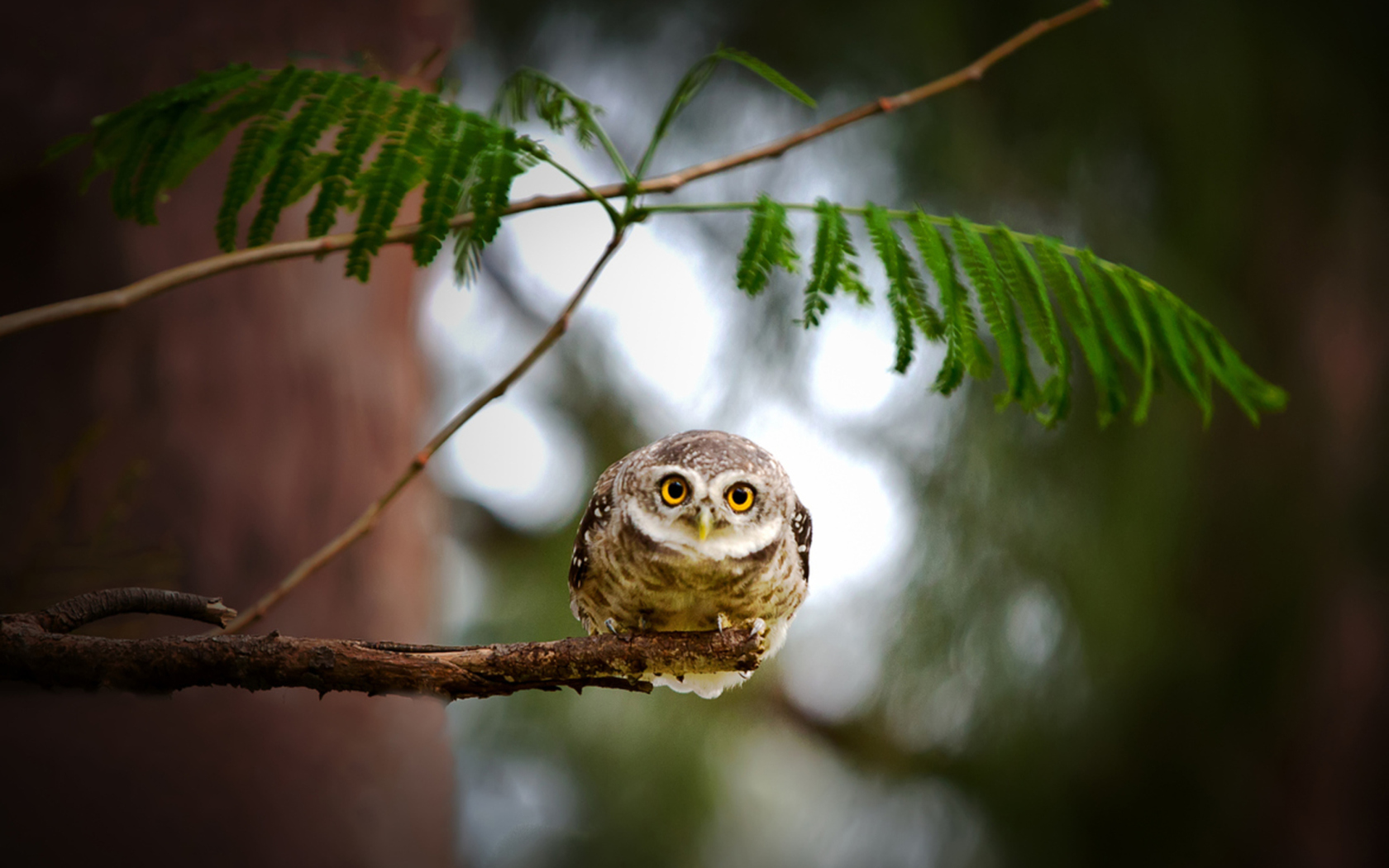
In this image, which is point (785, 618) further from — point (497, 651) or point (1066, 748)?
point (1066, 748)

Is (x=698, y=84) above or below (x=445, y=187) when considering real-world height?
above

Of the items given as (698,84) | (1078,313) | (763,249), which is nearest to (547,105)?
(698,84)

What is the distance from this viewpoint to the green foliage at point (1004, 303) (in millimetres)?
1089

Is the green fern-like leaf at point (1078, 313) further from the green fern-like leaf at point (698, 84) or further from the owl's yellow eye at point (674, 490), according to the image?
the owl's yellow eye at point (674, 490)

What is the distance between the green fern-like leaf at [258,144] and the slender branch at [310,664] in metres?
0.51

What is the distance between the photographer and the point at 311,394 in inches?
129

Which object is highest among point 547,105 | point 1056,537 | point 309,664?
point 547,105

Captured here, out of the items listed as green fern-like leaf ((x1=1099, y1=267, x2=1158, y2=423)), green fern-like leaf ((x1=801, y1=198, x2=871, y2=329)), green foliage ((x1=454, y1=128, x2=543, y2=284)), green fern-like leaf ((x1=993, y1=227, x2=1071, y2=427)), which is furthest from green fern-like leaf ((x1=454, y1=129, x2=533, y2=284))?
green fern-like leaf ((x1=1099, y1=267, x2=1158, y2=423))

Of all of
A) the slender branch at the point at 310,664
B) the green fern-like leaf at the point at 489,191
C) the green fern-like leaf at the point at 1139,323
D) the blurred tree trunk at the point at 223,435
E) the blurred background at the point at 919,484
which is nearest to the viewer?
the slender branch at the point at 310,664

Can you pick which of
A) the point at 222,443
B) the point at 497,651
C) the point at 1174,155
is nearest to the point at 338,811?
the point at 222,443

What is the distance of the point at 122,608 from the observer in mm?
928

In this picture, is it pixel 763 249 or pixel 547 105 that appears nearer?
pixel 763 249

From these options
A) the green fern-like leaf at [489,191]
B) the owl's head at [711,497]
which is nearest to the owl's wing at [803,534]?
the owl's head at [711,497]

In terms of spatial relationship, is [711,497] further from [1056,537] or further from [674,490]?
[1056,537]
